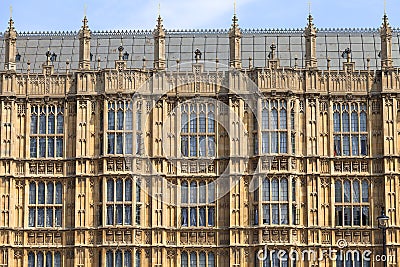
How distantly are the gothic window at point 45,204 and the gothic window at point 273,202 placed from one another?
14190 mm

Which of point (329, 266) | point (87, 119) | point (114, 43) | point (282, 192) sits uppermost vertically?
point (114, 43)

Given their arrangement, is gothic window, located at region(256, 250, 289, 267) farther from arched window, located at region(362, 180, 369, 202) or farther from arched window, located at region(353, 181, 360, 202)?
arched window, located at region(362, 180, 369, 202)

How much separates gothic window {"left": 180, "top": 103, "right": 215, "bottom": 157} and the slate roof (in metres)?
5.32

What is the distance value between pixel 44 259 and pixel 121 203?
6821 mm

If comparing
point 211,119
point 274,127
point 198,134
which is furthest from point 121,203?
point 274,127

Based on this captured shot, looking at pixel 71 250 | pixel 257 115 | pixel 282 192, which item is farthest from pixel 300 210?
pixel 71 250

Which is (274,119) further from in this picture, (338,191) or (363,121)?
(338,191)

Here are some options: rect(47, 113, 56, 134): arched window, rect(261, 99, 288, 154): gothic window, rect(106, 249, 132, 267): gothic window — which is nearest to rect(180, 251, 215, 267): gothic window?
rect(106, 249, 132, 267): gothic window

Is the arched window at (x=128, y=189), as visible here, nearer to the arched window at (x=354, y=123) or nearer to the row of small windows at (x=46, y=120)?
the row of small windows at (x=46, y=120)

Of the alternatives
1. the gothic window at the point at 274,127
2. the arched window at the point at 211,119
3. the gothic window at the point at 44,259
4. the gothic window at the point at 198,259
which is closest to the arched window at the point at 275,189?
the gothic window at the point at 274,127

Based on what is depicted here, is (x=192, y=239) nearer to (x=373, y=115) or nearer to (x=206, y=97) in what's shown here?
(x=206, y=97)

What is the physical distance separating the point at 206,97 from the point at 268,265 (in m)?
12.9

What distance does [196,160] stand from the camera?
7019 centimetres

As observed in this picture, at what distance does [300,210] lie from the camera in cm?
6906
